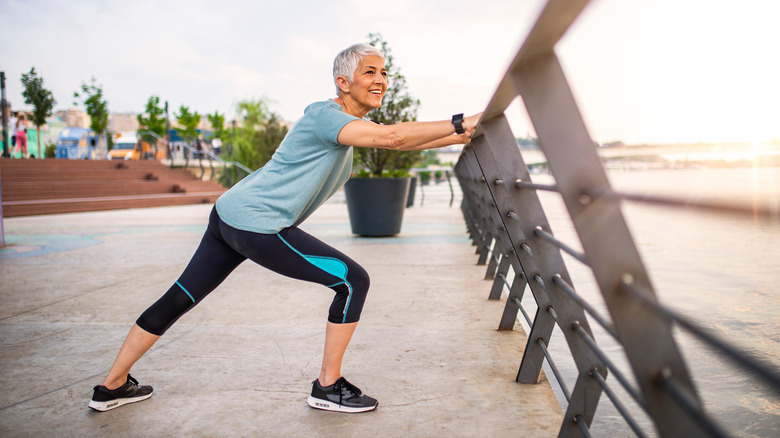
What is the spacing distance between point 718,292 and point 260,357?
3.54 m

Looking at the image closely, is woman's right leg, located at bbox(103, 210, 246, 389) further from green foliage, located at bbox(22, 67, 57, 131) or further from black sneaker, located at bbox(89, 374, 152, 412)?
green foliage, located at bbox(22, 67, 57, 131)

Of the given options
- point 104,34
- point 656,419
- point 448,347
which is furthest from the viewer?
point 104,34

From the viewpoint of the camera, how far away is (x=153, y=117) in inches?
1401

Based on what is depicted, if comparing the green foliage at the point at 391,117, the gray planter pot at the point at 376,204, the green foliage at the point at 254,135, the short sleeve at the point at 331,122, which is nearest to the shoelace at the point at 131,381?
the short sleeve at the point at 331,122

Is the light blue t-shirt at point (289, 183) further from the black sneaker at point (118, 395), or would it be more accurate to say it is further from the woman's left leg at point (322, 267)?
the black sneaker at point (118, 395)

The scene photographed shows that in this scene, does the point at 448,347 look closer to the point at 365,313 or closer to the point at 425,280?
the point at 365,313

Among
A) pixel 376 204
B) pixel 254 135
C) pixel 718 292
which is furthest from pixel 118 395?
pixel 254 135

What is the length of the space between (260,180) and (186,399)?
3.28 feet

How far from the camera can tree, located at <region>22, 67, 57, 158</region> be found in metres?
26.9

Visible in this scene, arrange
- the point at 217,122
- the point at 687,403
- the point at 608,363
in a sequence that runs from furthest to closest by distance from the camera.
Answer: the point at 217,122 → the point at 608,363 → the point at 687,403

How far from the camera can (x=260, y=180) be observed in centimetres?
233

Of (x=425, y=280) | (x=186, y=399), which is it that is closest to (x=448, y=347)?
(x=186, y=399)

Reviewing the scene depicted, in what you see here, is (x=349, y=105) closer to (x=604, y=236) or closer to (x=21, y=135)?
(x=604, y=236)

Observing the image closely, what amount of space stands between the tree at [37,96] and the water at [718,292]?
28028 millimetres
